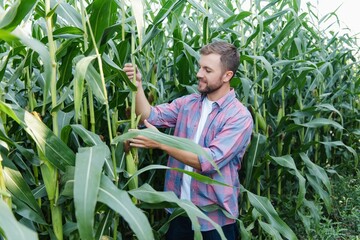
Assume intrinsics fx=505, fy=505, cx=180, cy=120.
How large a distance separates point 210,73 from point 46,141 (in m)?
0.97

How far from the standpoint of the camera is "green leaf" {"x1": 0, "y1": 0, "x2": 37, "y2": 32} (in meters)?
1.36

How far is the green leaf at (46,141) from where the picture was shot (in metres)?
1.63

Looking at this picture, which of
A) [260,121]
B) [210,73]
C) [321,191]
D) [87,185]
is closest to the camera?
[87,185]

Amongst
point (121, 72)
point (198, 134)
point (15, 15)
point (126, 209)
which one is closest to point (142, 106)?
point (198, 134)

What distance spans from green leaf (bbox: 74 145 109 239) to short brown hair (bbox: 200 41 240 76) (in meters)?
0.92

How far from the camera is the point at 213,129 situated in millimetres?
2422

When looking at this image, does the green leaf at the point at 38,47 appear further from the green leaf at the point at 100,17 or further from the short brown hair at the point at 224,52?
the short brown hair at the point at 224,52

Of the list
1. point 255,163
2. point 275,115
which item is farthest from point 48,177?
point 275,115

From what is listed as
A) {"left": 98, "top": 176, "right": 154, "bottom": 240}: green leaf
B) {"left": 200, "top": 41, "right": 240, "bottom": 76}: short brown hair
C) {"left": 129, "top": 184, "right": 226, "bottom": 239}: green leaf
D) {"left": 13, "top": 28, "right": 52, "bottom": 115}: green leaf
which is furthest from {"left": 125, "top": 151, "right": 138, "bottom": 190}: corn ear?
{"left": 200, "top": 41, "right": 240, "bottom": 76}: short brown hair

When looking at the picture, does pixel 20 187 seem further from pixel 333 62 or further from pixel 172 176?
pixel 333 62

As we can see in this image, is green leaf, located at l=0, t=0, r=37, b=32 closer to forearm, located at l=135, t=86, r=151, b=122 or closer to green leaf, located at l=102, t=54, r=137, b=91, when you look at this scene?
green leaf, located at l=102, t=54, r=137, b=91

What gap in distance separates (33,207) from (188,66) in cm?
141

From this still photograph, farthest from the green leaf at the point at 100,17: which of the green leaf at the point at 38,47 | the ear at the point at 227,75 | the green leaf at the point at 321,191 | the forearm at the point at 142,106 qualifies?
the green leaf at the point at 321,191

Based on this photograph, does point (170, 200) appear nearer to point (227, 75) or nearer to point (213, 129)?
point (213, 129)
